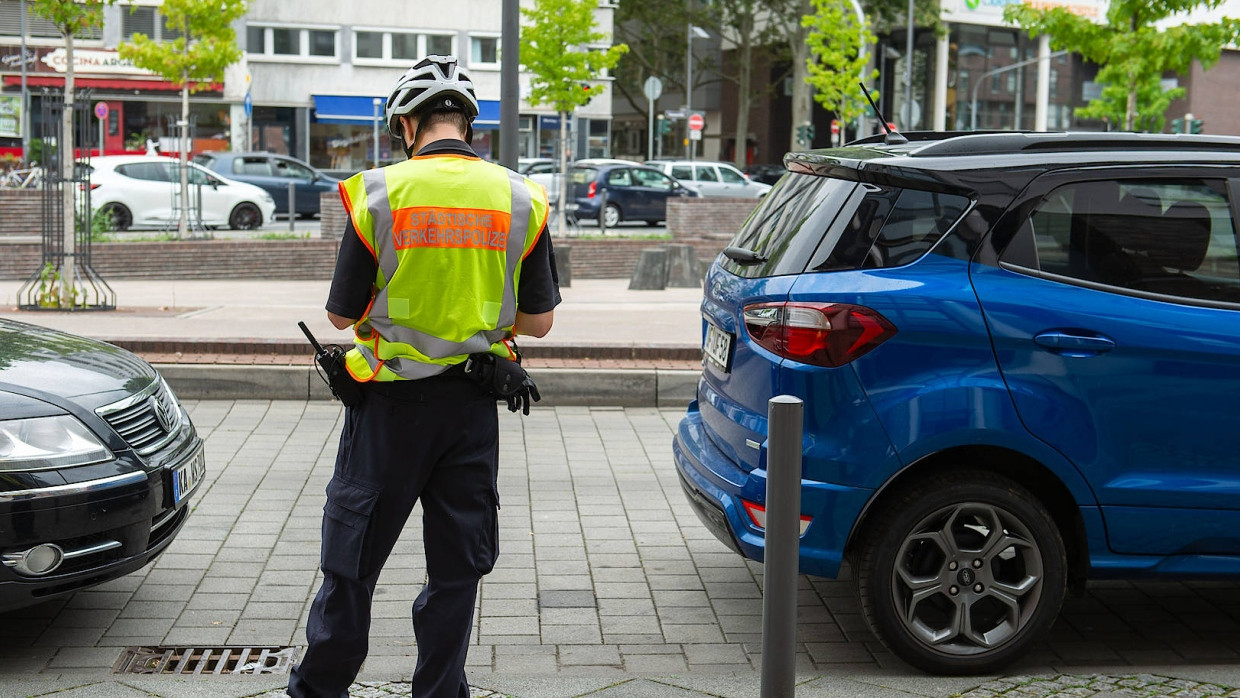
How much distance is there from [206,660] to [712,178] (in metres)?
31.3

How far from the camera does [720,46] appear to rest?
2712 inches

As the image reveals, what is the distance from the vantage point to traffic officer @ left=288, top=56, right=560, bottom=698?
3.55m

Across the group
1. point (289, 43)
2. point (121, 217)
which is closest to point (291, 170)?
point (121, 217)

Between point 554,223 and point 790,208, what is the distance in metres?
20.3

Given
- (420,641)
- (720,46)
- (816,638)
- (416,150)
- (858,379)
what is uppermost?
(720,46)

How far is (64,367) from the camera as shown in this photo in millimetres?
4855

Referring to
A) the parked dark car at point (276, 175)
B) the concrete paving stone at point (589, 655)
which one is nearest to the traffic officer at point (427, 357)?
the concrete paving stone at point (589, 655)

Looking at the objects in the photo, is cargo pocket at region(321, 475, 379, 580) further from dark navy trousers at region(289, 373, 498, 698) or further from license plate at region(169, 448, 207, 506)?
license plate at region(169, 448, 207, 506)

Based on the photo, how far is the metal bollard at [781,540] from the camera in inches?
131

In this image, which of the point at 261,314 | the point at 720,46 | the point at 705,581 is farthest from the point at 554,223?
the point at 720,46

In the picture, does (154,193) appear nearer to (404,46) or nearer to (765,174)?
(765,174)

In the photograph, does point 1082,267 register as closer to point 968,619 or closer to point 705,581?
point 968,619

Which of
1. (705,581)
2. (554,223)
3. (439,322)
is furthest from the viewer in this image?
(554,223)

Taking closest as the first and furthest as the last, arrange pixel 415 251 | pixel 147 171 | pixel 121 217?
pixel 415 251 → pixel 121 217 → pixel 147 171
